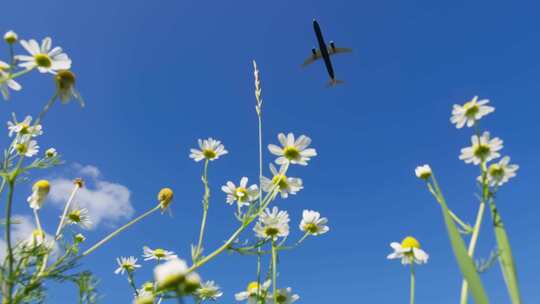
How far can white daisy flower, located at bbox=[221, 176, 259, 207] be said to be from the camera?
272 cm

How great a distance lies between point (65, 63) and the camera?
75.8 inches

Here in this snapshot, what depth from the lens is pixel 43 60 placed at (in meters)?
1.92

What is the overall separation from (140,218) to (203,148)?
36.2 inches

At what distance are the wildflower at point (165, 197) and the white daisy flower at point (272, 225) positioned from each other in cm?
55

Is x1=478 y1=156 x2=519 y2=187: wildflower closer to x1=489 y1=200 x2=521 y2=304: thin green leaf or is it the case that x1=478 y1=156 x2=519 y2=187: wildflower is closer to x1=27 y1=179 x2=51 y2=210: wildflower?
x1=489 y1=200 x2=521 y2=304: thin green leaf

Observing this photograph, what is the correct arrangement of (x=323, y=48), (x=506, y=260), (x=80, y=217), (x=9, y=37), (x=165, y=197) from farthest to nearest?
1. (x=323, y=48)
2. (x=80, y=217)
3. (x=165, y=197)
4. (x=9, y=37)
5. (x=506, y=260)

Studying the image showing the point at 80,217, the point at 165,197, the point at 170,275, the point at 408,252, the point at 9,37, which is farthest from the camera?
the point at 80,217

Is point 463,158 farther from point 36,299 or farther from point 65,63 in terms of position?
point 36,299

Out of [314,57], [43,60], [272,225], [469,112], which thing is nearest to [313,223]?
[272,225]

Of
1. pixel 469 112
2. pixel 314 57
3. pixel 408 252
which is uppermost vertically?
pixel 314 57

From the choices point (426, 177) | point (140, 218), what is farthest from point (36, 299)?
point (426, 177)

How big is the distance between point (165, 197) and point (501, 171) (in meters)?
1.74

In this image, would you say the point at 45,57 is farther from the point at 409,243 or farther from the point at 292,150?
the point at 409,243

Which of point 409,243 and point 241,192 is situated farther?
point 241,192
